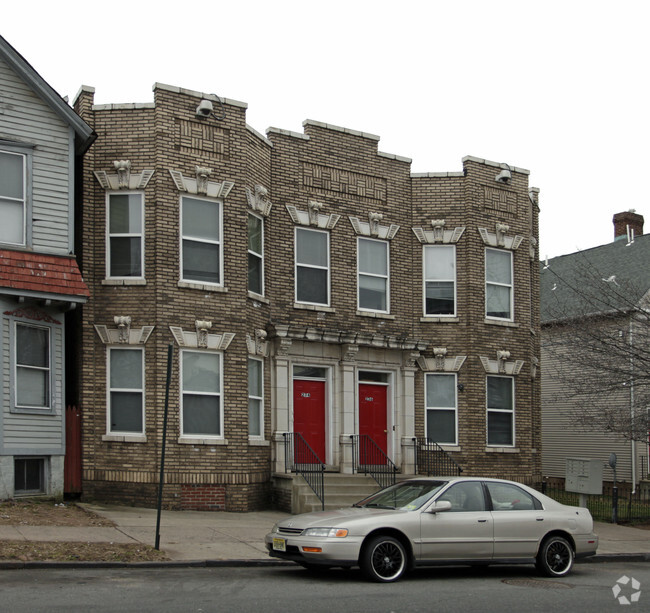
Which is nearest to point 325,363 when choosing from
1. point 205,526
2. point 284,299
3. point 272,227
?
point 284,299

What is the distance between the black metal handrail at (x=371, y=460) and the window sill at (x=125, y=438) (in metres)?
4.91

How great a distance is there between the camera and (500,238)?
23.5 metres

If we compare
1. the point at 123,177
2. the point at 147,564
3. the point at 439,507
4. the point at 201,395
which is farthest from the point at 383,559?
the point at 123,177

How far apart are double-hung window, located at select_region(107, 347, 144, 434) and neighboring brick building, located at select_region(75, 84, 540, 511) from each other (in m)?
0.04

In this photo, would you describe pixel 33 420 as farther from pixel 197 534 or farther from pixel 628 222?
pixel 628 222

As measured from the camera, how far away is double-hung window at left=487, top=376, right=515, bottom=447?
2319 centimetres

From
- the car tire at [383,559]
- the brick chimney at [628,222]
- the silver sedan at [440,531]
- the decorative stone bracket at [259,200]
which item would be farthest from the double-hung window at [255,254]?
the brick chimney at [628,222]

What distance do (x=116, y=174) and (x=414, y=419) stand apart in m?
8.95

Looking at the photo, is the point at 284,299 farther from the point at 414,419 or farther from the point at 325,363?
the point at 414,419

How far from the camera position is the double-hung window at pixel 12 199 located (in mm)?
17375

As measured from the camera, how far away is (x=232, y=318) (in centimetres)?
1931

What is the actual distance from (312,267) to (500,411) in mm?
6098

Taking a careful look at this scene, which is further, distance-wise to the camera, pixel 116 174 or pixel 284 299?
pixel 284 299

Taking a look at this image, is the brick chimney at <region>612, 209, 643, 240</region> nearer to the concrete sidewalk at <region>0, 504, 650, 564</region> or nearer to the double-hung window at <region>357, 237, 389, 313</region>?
the double-hung window at <region>357, 237, 389, 313</region>
